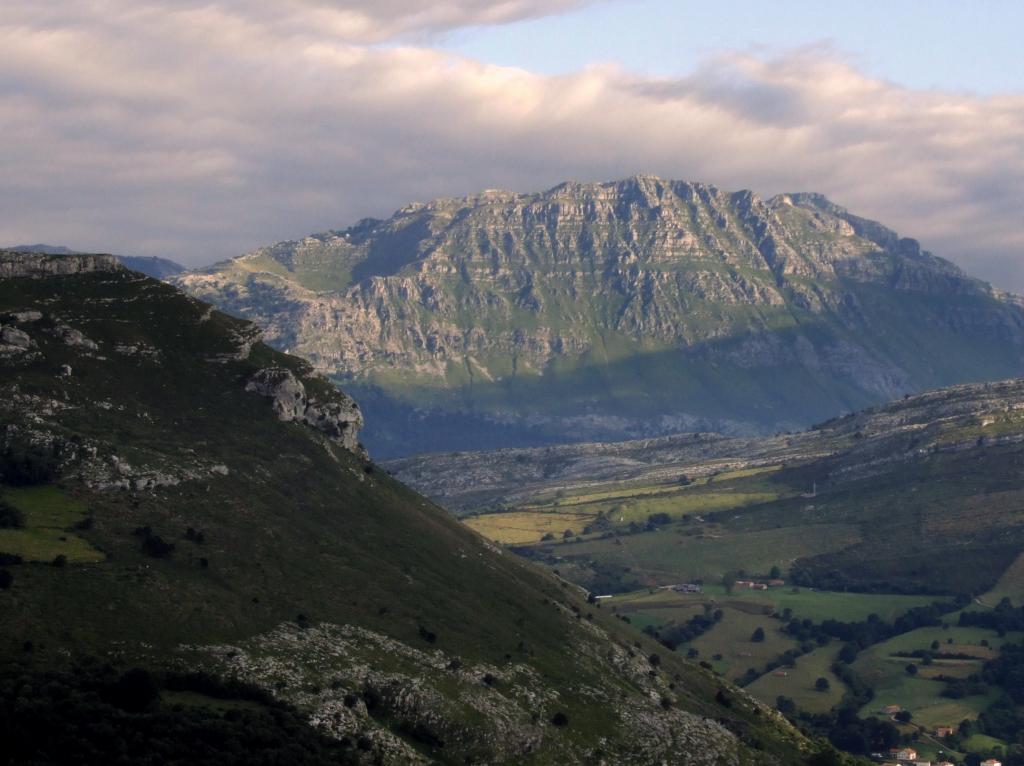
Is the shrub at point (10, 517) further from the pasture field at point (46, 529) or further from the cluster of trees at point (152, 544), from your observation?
the cluster of trees at point (152, 544)

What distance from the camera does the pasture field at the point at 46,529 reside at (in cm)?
17412

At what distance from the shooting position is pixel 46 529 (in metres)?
182

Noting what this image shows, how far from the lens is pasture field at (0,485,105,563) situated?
174 meters

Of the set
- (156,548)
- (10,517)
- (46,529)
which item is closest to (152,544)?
(156,548)

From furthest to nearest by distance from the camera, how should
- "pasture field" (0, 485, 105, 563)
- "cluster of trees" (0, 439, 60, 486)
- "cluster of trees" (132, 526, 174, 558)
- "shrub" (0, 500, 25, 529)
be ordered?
"cluster of trees" (0, 439, 60, 486) → "cluster of trees" (132, 526, 174, 558) → "shrub" (0, 500, 25, 529) → "pasture field" (0, 485, 105, 563)

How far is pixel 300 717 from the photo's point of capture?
157 meters

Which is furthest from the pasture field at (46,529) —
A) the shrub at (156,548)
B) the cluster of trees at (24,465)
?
the shrub at (156,548)

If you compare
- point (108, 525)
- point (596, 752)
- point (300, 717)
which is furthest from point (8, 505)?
point (596, 752)

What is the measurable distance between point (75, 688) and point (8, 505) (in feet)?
162

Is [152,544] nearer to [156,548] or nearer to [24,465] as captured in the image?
[156,548]

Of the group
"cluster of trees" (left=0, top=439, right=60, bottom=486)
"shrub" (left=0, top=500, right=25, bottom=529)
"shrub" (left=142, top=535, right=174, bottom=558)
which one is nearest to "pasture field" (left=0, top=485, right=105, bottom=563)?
"shrub" (left=0, top=500, right=25, bottom=529)

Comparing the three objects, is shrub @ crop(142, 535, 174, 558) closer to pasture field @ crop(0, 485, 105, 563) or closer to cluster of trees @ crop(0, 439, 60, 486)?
pasture field @ crop(0, 485, 105, 563)

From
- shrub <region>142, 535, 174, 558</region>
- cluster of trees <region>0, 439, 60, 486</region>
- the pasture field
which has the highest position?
cluster of trees <region>0, 439, 60, 486</region>

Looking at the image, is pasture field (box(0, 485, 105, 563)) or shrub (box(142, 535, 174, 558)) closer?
pasture field (box(0, 485, 105, 563))
